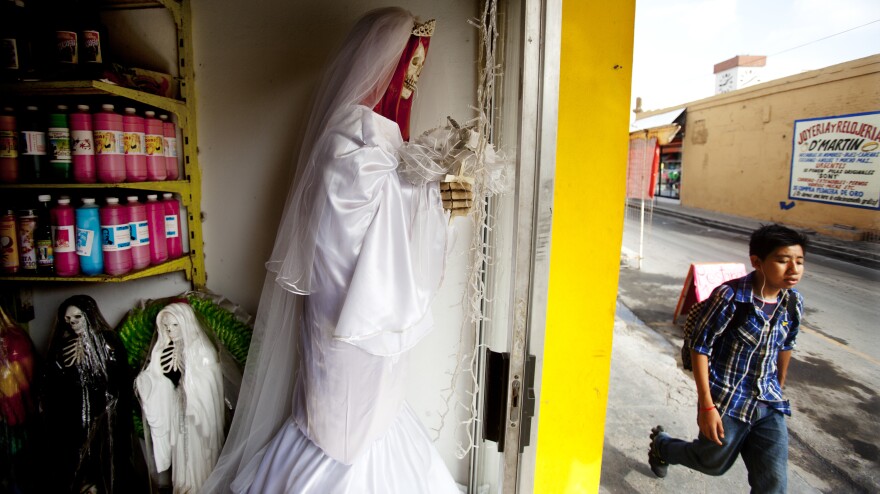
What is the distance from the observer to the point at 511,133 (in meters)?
1.24

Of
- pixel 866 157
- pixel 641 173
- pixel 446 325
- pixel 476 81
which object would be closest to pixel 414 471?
pixel 446 325

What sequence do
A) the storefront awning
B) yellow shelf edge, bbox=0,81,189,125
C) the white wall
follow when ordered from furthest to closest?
the storefront awning, the white wall, yellow shelf edge, bbox=0,81,189,125

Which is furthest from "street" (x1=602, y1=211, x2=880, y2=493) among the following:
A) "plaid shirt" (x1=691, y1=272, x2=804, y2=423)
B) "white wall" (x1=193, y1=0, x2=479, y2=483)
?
"white wall" (x1=193, y1=0, x2=479, y2=483)

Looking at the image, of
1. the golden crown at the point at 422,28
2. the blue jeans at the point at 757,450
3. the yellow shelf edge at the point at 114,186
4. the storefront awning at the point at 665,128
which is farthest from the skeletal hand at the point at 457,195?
the storefront awning at the point at 665,128

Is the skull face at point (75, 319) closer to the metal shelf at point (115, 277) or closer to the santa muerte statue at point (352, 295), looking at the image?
the metal shelf at point (115, 277)

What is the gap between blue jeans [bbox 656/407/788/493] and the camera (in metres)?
1.56

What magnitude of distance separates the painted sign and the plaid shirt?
377 millimetres

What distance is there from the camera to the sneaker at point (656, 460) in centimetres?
201

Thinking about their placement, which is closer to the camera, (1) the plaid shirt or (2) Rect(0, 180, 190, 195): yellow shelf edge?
(2) Rect(0, 180, 190, 195): yellow shelf edge

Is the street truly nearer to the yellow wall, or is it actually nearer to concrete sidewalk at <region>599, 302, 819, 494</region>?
concrete sidewalk at <region>599, 302, 819, 494</region>

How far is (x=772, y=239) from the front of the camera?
1512mm

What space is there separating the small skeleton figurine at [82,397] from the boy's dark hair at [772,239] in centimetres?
228

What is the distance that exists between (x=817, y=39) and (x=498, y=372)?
1810mm

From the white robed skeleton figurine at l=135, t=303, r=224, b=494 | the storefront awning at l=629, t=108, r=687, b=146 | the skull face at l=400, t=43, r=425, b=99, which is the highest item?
the storefront awning at l=629, t=108, r=687, b=146
